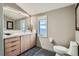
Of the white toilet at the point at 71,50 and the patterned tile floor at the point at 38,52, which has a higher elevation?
the white toilet at the point at 71,50

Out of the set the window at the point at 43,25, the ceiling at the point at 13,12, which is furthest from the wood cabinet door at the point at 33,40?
the ceiling at the point at 13,12

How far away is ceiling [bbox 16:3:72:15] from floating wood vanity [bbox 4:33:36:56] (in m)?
0.37

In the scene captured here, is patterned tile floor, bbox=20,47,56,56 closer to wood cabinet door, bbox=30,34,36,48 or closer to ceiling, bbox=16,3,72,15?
wood cabinet door, bbox=30,34,36,48

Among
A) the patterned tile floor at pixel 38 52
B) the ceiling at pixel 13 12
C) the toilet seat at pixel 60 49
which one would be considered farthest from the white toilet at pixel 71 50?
the ceiling at pixel 13 12

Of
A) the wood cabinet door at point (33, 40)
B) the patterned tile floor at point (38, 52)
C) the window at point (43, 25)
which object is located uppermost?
the window at point (43, 25)

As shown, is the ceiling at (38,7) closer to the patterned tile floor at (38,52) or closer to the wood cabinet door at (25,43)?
the wood cabinet door at (25,43)

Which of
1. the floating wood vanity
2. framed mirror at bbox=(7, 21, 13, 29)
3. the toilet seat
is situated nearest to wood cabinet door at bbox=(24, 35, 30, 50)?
the floating wood vanity

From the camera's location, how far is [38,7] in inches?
60.9

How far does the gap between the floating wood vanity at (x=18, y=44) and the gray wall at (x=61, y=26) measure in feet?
0.52

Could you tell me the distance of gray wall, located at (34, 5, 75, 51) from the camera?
150 cm

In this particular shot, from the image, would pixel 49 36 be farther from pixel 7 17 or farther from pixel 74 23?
pixel 7 17

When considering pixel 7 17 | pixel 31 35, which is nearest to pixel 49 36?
pixel 31 35

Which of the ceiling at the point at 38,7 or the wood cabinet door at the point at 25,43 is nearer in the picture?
the ceiling at the point at 38,7

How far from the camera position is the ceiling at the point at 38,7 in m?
1.49
